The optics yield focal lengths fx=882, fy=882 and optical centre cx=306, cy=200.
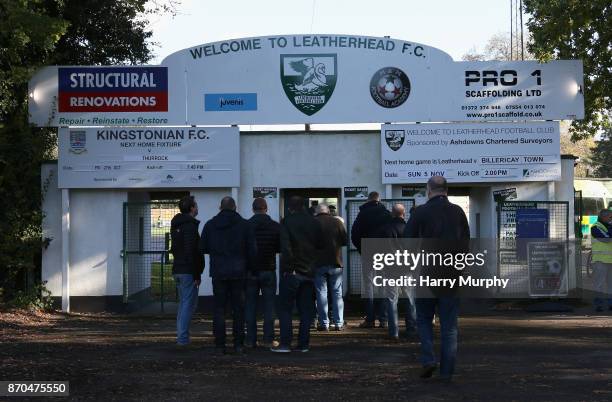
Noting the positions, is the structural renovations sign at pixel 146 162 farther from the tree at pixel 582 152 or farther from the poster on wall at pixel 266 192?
the tree at pixel 582 152

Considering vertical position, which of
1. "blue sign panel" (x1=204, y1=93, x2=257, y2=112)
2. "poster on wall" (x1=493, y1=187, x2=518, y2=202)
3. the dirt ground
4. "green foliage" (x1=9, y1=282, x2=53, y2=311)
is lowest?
the dirt ground

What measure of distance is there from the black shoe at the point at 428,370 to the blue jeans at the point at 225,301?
2773mm

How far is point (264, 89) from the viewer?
16.8 m

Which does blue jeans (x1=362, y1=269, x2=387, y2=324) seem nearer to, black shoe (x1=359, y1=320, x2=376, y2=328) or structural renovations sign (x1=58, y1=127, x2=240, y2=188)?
black shoe (x1=359, y1=320, x2=376, y2=328)

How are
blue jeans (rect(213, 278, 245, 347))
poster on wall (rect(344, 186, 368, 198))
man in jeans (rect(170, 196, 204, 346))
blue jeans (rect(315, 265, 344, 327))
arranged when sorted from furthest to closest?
poster on wall (rect(344, 186, 368, 198)), blue jeans (rect(315, 265, 344, 327)), man in jeans (rect(170, 196, 204, 346)), blue jeans (rect(213, 278, 245, 347))

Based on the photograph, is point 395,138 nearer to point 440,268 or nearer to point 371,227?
point 371,227

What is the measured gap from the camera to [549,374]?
9344mm

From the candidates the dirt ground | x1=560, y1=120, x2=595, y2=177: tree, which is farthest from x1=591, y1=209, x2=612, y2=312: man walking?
x1=560, y1=120, x2=595, y2=177: tree

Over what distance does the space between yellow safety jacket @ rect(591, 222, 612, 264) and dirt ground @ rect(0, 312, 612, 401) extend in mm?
2121

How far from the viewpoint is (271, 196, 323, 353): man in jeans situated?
1103 cm

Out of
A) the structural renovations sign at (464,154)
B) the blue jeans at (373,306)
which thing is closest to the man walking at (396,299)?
the blue jeans at (373,306)

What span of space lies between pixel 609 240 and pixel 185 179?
788 cm

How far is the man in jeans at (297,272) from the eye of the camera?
11.0m

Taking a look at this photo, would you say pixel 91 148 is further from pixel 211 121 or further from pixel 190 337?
pixel 190 337
